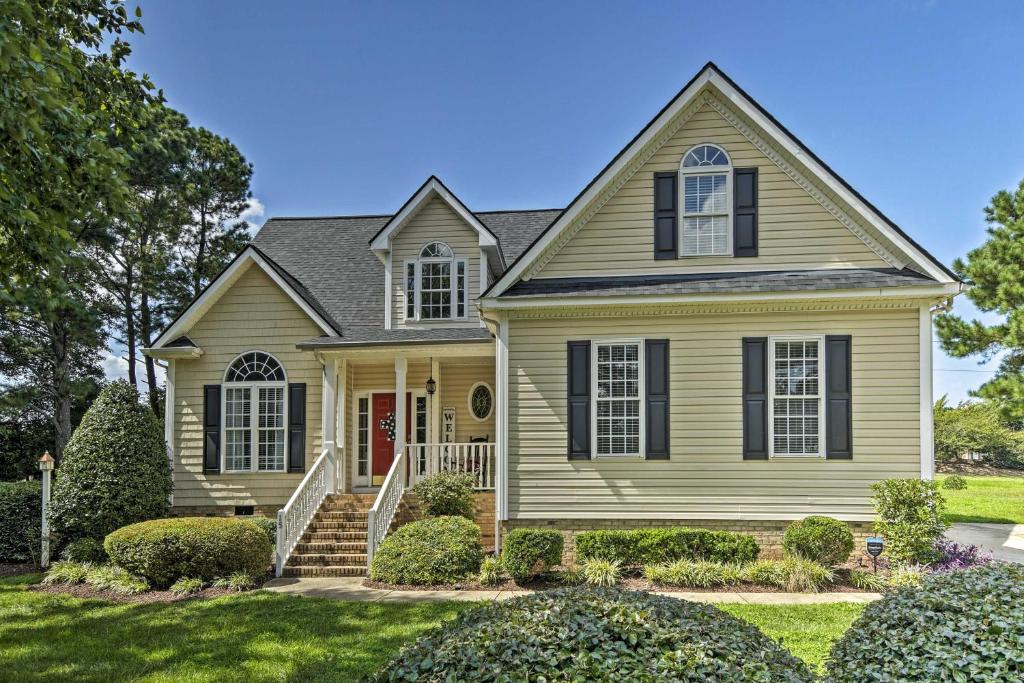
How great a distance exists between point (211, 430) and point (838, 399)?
38.9 feet

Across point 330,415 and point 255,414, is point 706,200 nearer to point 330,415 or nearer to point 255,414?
point 330,415

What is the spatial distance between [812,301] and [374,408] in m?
9.15

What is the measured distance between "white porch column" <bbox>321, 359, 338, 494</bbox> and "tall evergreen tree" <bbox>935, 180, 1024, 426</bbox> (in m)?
17.3

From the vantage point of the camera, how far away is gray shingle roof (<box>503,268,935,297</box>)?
36.0 ft

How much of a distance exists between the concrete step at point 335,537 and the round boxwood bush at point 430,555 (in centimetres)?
126

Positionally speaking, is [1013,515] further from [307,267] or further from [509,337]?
[307,267]

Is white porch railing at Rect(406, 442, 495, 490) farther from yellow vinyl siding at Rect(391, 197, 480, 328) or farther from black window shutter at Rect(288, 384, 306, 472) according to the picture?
yellow vinyl siding at Rect(391, 197, 480, 328)

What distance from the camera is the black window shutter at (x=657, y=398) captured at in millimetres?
11461

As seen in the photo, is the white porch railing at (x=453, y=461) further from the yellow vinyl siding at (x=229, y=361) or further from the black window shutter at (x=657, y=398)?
the black window shutter at (x=657, y=398)

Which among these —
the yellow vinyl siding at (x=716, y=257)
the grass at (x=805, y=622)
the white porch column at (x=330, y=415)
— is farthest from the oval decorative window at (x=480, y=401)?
the grass at (x=805, y=622)

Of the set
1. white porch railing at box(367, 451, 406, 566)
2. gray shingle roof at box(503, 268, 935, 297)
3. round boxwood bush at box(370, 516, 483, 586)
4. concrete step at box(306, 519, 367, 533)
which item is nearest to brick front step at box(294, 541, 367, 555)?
white porch railing at box(367, 451, 406, 566)

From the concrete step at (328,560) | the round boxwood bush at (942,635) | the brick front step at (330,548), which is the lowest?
the concrete step at (328,560)

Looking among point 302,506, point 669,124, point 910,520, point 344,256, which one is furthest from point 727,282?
point 344,256

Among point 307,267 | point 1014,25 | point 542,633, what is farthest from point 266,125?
point 542,633
